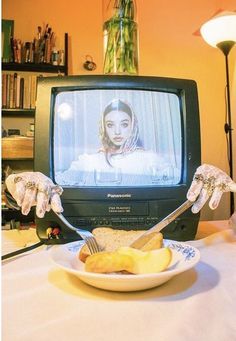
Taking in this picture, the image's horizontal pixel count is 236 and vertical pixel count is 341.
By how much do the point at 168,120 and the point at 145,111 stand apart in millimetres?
58

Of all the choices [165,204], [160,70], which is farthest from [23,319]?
[160,70]

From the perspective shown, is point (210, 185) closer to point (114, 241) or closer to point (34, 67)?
point (114, 241)

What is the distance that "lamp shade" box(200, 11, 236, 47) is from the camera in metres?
1.63

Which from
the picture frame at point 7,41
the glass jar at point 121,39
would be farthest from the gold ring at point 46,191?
the picture frame at point 7,41

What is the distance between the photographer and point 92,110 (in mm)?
748

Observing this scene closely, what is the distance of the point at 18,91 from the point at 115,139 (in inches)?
60.5

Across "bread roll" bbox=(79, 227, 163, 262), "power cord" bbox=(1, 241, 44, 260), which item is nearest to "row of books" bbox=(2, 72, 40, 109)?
"power cord" bbox=(1, 241, 44, 260)

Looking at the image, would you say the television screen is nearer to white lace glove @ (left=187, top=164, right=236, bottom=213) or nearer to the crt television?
the crt television

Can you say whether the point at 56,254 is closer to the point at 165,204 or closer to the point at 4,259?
the point at 4,259

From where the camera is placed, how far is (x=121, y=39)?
83cm

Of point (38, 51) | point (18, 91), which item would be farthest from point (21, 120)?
point (38, 51)

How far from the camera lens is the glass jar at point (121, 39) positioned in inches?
32.7

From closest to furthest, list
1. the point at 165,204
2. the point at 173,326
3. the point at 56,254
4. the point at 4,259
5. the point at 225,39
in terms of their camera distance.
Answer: the point at 173,326 < the point at 56,254 < the point at 4,259 < the point at 165,204 < the point at 225,39

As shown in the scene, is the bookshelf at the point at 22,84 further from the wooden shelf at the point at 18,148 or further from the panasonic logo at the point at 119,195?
the panasonic logo at the point at 119,195
